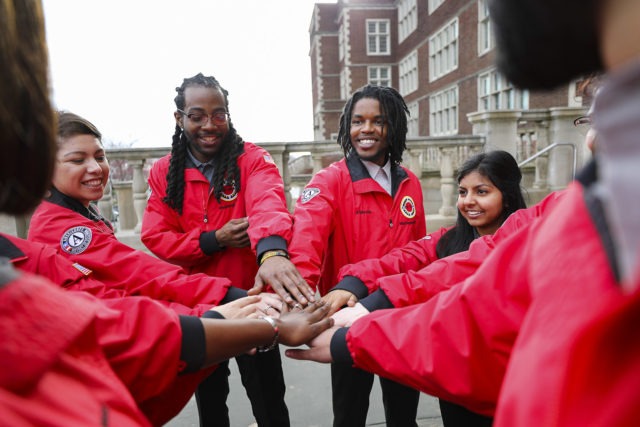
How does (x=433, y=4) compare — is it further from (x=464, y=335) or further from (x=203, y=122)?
(x=464, y=335)

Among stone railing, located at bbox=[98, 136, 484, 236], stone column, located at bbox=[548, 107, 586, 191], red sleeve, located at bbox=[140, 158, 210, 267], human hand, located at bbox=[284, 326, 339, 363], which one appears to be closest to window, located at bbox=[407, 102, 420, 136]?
stone column, located at bbox=[548, 107, 586, 191]

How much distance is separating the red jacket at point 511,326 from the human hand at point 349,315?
13.3 inches

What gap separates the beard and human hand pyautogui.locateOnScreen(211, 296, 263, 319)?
1.36m

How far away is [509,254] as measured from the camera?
1.00 meters

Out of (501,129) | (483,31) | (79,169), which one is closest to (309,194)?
(79,169)

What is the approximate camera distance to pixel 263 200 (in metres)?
2.33

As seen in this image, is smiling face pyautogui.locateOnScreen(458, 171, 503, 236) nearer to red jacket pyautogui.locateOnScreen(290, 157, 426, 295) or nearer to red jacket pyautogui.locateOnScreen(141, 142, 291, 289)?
red jacket pyautogui.locateOnScreen(290, 157, 426, 295)

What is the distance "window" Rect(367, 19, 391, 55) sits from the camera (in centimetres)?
2573

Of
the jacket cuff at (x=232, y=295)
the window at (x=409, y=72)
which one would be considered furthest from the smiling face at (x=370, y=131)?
the window at (x=409, y=72)

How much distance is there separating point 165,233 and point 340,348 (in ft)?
4.08

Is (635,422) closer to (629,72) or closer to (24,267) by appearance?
(629,72)

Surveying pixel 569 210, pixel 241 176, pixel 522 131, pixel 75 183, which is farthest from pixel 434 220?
pixel 569 210

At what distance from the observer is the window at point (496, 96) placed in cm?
1386

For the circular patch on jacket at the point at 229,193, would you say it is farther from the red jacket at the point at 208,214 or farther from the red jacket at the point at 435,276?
the red jacket at the point at 435,276
